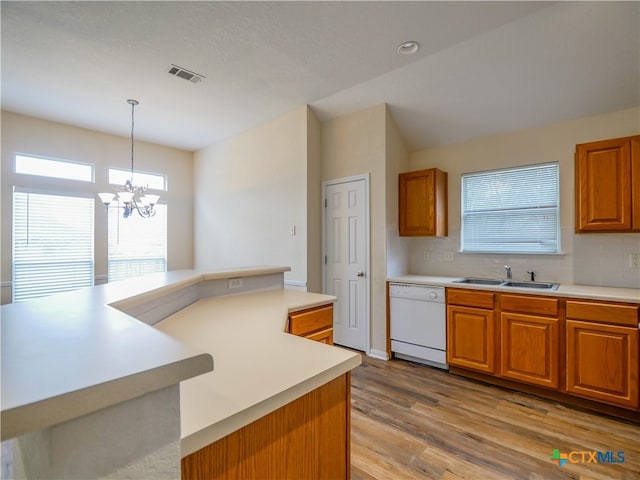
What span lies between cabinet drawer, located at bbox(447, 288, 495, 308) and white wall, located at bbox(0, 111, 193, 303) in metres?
4.62

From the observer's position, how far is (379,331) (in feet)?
11.7

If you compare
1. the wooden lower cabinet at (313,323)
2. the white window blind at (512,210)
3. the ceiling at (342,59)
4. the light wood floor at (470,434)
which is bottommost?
the light wood floor at (470,434)

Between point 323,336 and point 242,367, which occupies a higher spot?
point 242,367

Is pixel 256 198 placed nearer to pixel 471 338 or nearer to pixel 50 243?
pixel 50 243

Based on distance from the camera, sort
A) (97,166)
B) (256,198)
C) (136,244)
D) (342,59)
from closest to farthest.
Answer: (342,59) → (256,198) → (97,166) → (136,244)

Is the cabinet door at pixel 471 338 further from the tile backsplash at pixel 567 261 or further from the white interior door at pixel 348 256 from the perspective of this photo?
the white interior door at pixel 348 256

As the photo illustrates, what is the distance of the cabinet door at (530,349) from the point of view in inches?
101

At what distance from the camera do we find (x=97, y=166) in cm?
468

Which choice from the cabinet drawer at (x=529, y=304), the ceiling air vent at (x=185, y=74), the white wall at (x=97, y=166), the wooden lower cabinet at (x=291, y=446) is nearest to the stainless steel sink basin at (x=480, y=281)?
the cabinet drawer at (x=529, y=304)

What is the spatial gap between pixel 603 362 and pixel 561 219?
1.36 m

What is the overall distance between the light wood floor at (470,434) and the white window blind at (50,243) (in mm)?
4218

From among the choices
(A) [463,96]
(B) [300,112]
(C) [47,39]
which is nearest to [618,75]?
(A) [463,96]

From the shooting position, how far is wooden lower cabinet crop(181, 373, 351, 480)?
0.77m

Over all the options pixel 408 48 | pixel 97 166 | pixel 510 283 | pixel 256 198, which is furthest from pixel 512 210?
pixel 97 166
